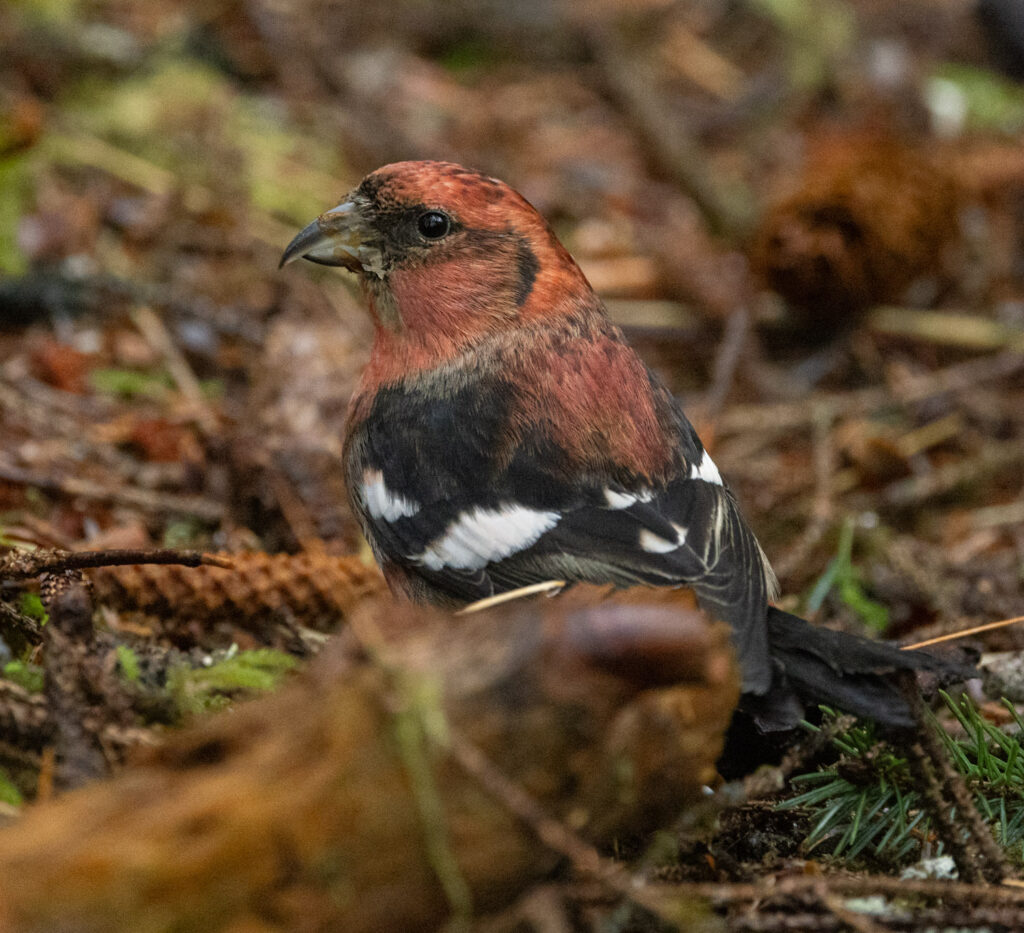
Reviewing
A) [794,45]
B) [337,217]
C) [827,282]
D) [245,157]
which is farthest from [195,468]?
[794,45]

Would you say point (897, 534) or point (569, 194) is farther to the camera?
point (569, 194)

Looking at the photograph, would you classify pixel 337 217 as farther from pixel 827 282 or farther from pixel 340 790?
pixel 827 282

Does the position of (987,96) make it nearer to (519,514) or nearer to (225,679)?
(519,514)

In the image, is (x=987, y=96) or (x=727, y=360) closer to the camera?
(x=727, y=360)

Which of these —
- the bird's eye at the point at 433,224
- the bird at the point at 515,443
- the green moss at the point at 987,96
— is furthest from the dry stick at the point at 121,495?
the green moss at the point at 987,96

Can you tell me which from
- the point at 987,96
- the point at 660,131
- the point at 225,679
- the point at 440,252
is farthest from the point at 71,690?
the point at 987,96

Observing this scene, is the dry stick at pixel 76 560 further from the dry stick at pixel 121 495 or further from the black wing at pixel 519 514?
the dry stick at pixel 121 495

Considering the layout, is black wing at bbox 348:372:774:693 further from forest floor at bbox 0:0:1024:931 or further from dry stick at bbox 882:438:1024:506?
dry stick at bbox 882:438:1024:506
